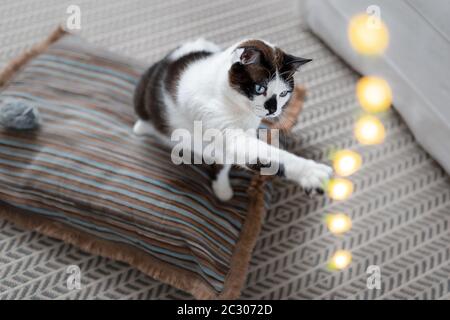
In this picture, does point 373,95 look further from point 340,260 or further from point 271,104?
point 271,104

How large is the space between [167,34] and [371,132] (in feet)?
2.56

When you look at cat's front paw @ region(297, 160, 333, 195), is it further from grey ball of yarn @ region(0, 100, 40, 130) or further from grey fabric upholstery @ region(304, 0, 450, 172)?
grey ball of yarn @ region(0, 100, 40, 130)

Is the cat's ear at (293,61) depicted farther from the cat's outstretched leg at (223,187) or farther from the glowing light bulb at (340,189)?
the glowing light bulb at (340,189)

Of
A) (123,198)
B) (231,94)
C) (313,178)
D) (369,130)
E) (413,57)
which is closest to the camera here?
(313,178)

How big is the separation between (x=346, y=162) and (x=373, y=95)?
27 cm

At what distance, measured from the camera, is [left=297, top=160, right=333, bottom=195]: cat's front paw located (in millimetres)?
838

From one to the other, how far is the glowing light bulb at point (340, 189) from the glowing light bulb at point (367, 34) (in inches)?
15.8

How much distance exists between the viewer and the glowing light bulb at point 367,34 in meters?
1.36

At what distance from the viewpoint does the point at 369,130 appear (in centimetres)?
155

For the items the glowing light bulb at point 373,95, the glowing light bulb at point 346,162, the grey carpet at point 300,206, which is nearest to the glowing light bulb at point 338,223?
the grey carpet at point 300,206

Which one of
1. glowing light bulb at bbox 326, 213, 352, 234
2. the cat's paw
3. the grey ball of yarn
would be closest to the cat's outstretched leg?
the cat's paw

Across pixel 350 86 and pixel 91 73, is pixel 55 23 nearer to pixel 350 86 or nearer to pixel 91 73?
pixel 91 73

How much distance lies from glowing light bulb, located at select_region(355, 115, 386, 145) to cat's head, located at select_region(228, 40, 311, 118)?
26.9 inches

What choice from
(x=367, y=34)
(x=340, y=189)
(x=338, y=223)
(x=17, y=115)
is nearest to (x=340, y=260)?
(x=338, y=223)
